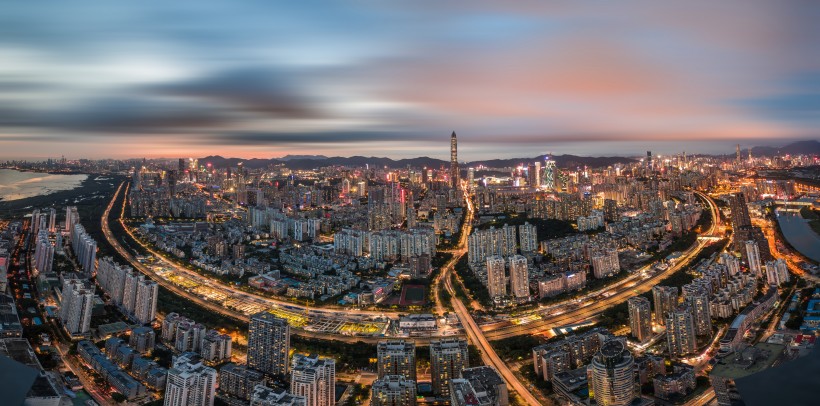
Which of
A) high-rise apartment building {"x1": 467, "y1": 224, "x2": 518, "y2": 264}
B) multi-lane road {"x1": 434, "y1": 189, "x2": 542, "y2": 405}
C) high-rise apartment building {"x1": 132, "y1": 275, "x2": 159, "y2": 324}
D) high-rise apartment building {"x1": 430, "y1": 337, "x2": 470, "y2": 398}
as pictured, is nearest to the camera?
high-rise apartment building {"x1": 430, "y1": 337, "x2": 470, "y2": 398}

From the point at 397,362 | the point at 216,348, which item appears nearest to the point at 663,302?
the point at 397,362

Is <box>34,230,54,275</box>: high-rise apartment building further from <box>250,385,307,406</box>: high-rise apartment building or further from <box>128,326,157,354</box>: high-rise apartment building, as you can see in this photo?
<box>250,385,307,406</box>: high-rise apartment building

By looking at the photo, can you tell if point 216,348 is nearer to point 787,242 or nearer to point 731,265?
point 731,265

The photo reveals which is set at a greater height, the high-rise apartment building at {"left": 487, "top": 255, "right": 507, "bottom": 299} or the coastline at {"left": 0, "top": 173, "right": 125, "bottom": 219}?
the coastline at {"left": 0, "top": 173, "right": 125, "bottom": 219}

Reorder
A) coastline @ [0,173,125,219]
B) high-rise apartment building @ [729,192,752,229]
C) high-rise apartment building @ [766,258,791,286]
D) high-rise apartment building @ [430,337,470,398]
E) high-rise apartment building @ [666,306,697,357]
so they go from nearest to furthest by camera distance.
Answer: high-rise apartment building @ [430,337,470,398] → high-rise apartment building @ [666,306,697,357] → high-rise apartment building @ [766,258,791,286] → high-rise apartment building @ [729,192,752,229] → coastline @ [0,173,125,219]

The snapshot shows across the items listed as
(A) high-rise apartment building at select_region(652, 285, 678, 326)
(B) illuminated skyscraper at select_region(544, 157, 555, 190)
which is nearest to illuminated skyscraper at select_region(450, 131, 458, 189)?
(B) illuminated skyscraper at select_region(544, 157, 555, 190)

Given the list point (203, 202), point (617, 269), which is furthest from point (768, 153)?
point (203, 202)

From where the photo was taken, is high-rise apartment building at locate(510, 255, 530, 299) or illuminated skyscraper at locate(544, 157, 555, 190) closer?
high-rise apartment building at locate(510, 255, 530, 299)
